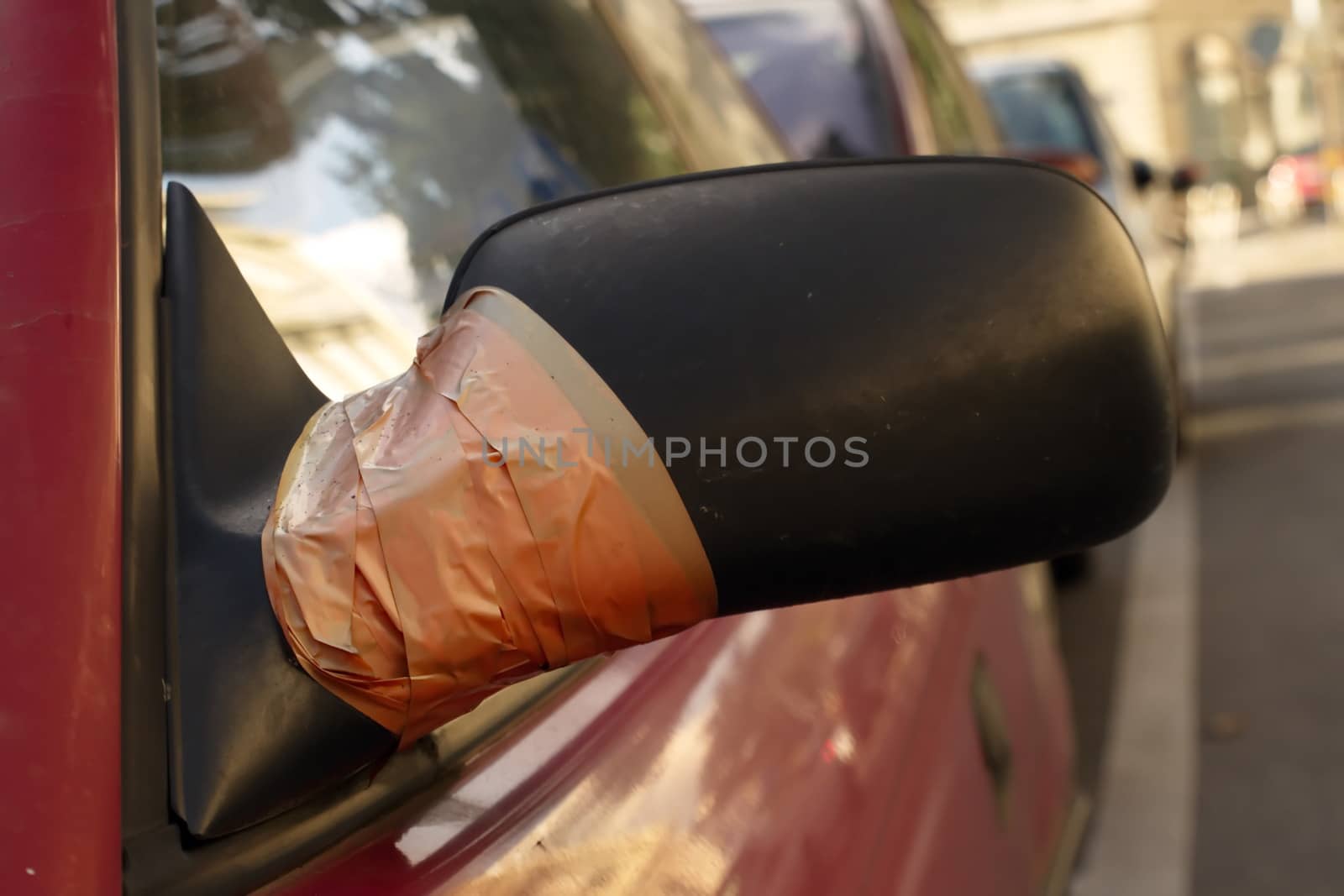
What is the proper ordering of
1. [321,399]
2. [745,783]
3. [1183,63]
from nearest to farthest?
1. [321,399]
2. [745,783]
3. [1183,63]

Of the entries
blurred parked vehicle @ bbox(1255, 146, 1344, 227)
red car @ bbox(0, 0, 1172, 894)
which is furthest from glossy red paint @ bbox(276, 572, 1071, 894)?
blurred parked vehicle @ bbox(1255, 146, 1344, 227)

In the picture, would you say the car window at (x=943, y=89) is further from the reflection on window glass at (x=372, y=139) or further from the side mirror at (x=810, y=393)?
the side mirror at (x=810, y=393)

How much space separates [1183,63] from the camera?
117 ft

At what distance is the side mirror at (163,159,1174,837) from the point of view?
844 mm

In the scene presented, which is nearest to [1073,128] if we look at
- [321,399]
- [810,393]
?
[321,399]

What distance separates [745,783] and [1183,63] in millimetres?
37681

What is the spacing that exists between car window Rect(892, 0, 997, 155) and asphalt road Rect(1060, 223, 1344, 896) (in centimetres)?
182

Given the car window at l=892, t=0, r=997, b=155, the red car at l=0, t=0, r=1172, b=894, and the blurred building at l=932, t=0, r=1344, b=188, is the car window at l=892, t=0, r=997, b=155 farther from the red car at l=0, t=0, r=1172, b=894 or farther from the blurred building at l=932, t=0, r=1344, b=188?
the blurred building at l=932, t=0, r=1344, b=188

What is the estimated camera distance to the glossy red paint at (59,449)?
76 cm

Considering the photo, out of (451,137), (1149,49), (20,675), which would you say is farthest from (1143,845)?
(1149,49)

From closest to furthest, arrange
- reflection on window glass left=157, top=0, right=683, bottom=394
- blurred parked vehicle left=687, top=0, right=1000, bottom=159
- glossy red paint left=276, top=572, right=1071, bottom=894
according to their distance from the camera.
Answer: glossy red paint left=276, top=572, right=1071, bottom=894, reflection on window glass left=157, top=0, right=683, bottom=394, blurred parked vehicle left=687, top=0, right=1000, bottom=159

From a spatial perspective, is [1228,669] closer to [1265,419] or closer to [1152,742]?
[1152,742]

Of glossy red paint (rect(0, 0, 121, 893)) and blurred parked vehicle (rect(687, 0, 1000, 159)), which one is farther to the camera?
blurred parked vehicle (rect(687, 0, 1000, 159))

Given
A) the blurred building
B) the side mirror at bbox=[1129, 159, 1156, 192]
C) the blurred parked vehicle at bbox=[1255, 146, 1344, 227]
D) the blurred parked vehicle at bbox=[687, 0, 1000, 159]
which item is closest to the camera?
the blurred parked vehicle at bbox=[687, 0, 1000, 159]
